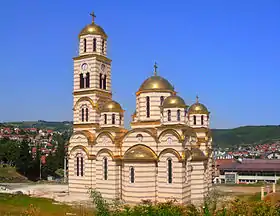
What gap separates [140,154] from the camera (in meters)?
29.3

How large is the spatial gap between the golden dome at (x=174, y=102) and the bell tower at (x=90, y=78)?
21.5ft

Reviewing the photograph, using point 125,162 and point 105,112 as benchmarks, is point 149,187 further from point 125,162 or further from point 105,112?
point 105,112

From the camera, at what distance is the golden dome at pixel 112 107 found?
3225 cm

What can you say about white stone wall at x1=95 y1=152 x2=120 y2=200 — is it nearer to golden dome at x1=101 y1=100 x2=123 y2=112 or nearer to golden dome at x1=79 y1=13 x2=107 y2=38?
golden dome at x1=101 y1=100 x2=123 y2=112

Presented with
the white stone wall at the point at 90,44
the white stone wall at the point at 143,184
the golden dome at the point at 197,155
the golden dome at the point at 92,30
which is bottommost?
the white stone wall at the point at 143,184

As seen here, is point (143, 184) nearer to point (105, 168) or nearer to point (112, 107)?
point (105, 168)

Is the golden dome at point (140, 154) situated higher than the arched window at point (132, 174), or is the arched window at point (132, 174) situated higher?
the golden dome at point (140, 154)

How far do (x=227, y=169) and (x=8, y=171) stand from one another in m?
31.1

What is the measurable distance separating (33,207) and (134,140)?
366 inches

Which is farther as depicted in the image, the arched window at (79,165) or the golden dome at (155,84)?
the arched window at (79,165)

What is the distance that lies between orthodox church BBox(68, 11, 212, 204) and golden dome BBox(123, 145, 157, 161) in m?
0.08

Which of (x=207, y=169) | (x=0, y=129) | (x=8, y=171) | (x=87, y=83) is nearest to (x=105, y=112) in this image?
(x=87, y=83)

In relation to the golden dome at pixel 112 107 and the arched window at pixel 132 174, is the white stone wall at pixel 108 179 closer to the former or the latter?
the arched window at pixel 132 174

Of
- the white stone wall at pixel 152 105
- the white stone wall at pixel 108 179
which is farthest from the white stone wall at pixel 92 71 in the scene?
the white stone wall at pixel 108 179
